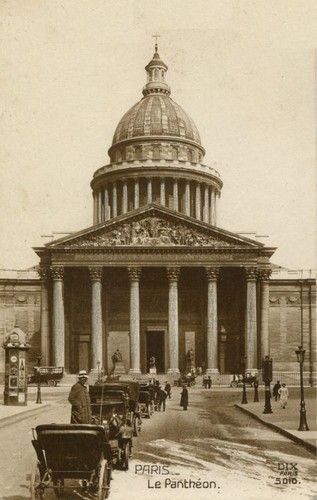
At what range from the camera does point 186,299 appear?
7538cm

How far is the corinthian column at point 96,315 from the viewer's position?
68125 mm

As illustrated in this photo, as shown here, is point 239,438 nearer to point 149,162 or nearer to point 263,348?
point 263,348

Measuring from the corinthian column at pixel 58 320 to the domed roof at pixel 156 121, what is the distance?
33.5 meters

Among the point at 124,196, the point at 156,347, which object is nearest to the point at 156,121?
the point at 124,196

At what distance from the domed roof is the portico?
94.9ft

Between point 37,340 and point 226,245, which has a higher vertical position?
point 226,245

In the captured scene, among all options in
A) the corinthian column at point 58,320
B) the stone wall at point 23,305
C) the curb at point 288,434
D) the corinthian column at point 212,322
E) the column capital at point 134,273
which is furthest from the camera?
the stone wall at point 23,305

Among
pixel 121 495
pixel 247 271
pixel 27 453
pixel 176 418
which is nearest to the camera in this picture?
pixel 121 495

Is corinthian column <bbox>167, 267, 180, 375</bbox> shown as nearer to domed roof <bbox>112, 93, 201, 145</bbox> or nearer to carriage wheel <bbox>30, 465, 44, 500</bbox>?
domed roof <bbox>112, 93, 201, 145</bbox>

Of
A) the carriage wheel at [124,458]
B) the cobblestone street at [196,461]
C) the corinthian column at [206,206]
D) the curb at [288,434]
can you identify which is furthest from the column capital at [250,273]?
the carriage wheel at [124,458]

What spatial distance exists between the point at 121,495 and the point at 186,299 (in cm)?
5995

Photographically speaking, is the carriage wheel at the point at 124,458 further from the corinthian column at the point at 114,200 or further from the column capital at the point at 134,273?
the corinthian column at the point at 114,200

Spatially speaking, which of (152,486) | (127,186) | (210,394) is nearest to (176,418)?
(152,486)

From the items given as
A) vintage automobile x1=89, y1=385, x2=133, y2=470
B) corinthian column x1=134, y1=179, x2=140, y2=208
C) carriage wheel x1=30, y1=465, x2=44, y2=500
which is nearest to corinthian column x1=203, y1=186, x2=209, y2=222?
corinthian column x1=134, y1=179, x2=140, y2=208
